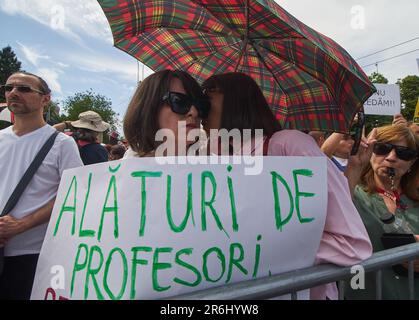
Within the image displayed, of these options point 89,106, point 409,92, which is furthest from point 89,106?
point 409,92

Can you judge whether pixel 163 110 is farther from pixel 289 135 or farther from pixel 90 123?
pixel 90 123

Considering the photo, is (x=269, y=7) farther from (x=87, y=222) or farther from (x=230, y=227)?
(x=87, y=222)

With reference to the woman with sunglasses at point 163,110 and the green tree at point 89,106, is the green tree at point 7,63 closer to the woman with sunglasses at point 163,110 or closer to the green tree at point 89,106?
the green tree at point 89,106

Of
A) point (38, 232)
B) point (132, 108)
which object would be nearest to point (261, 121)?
point (132, 108)

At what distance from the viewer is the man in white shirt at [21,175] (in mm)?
2152

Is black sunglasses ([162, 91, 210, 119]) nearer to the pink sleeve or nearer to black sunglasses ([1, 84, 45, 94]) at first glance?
the pink sleeve

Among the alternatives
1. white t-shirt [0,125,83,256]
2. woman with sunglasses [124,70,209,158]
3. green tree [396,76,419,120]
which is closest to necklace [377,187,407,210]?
woman with sunglasses [124,70,209,158]

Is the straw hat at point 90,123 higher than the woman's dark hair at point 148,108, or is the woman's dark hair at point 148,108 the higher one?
the straw hat at point 90,123

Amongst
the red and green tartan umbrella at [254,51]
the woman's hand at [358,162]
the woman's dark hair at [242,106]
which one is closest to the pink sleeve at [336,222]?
the woman's dark hair at [242,106]

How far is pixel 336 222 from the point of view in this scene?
1227mm

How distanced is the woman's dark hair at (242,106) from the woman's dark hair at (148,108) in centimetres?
12

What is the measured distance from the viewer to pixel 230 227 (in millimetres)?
1089

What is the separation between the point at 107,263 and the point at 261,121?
0.89 m

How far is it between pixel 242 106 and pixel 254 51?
0.89 m
